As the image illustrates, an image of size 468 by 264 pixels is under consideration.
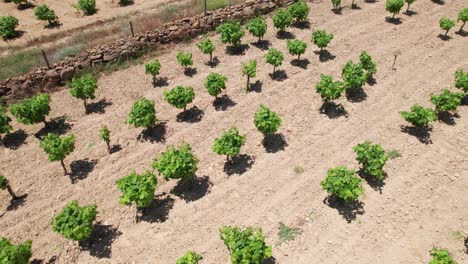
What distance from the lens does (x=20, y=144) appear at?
752 inches

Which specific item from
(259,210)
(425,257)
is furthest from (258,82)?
(425,257)

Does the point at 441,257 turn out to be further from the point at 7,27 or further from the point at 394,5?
the point at 7,27

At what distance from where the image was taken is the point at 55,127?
20.0 m

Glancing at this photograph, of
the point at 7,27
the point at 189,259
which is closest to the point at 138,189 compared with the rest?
the point at 189,259

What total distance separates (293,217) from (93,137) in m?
11.1

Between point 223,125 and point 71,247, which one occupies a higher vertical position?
point 223,125

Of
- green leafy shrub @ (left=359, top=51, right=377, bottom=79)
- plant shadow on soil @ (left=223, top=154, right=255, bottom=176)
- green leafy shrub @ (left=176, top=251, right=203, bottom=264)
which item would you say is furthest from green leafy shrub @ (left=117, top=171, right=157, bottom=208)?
green leafy shrub @ (left=359, top=51, right=377, bottom=79)

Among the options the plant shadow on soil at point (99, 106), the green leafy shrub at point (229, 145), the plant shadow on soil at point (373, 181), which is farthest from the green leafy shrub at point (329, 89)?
the plant shadow on soil at point (99, 106)

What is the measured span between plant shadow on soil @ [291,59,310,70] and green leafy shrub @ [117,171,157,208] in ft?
42.3

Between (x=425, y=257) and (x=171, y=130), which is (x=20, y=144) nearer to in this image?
(x=171, y=130)

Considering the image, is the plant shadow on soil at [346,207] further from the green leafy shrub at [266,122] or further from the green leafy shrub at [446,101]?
the green leafy shrub at [446,101]

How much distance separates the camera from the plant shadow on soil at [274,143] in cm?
1836

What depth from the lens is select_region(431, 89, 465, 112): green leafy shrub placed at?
747 inches

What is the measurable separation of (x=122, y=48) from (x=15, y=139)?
881 centimetres
